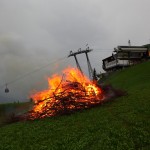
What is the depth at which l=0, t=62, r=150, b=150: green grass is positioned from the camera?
14240 millimetres

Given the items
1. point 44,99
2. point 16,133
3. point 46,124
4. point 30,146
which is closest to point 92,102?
point 44,99

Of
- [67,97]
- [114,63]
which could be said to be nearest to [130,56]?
[114,63]

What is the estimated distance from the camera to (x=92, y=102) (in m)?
23.8

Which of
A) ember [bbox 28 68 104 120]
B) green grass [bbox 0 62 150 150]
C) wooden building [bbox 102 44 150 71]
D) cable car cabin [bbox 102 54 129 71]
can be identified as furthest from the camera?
cable car cabin [bbox 102 54 129 71]

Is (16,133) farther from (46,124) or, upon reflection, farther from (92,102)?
(92,102)

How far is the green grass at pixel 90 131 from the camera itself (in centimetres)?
1424

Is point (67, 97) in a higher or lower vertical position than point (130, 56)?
lower

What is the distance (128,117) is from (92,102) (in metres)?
5.90

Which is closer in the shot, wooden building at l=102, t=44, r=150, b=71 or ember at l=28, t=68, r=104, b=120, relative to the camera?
ember at l=28, t=68, r=104, b=120

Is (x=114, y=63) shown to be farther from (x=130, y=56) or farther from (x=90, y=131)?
(x=90, y=131)

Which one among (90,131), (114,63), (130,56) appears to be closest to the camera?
(90,131)

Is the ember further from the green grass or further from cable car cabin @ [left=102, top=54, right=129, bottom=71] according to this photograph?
cable car cabin @ [left=102, top=54, right=129, bottom=71]

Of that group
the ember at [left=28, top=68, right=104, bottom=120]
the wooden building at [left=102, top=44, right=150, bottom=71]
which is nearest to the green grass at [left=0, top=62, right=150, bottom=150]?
the ember at [left=28, top=68, right=104, bottom=120]

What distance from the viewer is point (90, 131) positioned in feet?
53.3
